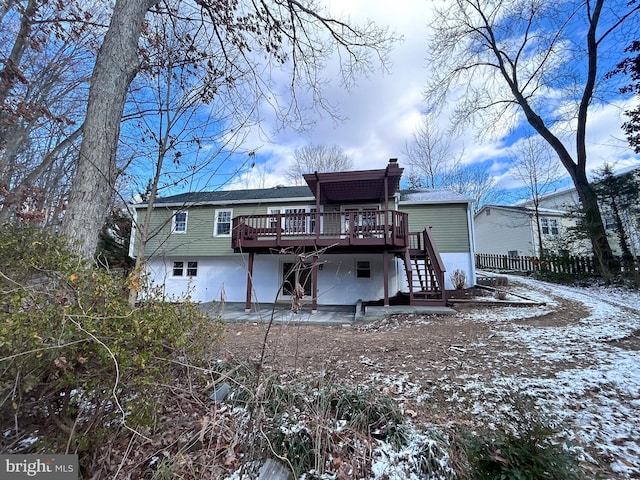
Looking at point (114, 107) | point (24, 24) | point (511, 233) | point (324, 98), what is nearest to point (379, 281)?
point (324, 98)

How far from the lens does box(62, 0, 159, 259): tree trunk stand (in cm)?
321

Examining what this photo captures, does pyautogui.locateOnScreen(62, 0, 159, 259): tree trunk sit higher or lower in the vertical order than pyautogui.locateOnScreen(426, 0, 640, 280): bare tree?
lower

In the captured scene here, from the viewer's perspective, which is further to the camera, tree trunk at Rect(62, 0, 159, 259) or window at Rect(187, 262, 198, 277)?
window at Rect(187, 262, 198, 277)

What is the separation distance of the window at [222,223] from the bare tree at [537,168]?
18193mm

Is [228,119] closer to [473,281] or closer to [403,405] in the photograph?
[403,405]

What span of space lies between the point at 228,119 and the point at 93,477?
466 cm

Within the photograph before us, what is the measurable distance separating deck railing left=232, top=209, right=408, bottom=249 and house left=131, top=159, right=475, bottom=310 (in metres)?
0.04

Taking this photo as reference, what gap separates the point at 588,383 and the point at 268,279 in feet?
35.8

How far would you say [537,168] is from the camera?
1764 cm

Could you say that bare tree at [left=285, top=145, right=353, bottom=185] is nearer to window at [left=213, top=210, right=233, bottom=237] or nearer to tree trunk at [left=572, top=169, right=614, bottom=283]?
window at [left=213, top=210, right=233, bottom=237]

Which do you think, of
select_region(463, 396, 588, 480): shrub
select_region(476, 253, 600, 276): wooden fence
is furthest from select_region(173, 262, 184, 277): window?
select_region(476, 253, 600, 276): wooden fence

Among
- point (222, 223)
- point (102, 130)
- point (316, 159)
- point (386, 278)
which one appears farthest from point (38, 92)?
point (316, 159)

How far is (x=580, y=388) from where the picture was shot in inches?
119

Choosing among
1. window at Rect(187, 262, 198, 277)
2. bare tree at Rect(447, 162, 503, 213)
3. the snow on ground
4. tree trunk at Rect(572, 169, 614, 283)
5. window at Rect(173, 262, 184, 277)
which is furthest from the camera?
bare tree at Rect(447, 162, 503, 213)
